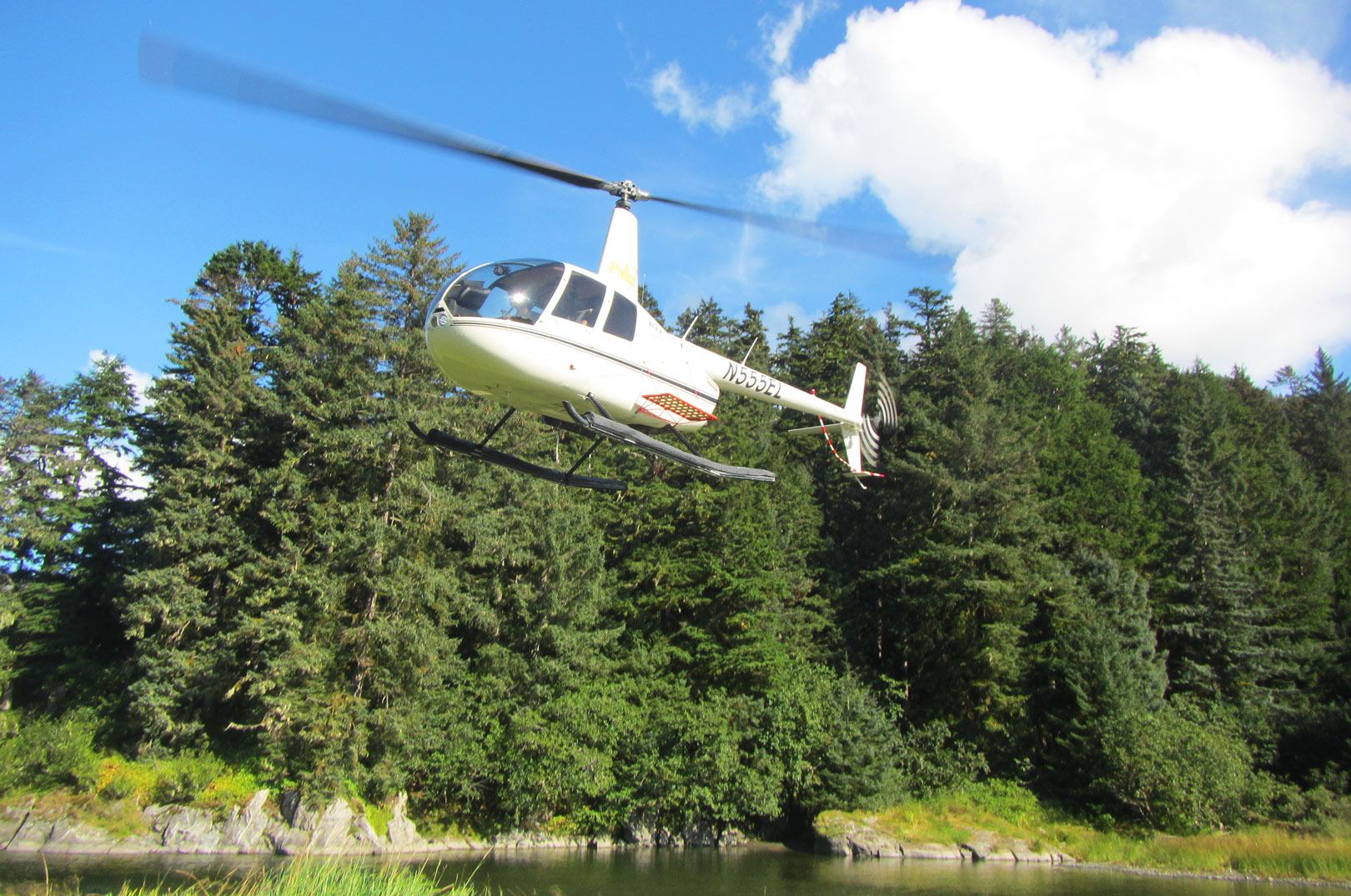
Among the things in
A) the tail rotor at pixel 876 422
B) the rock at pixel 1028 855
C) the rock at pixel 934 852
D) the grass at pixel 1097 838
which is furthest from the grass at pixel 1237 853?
→ the tail rotor at pixel 876 422

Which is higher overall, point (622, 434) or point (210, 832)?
point (622, 434)

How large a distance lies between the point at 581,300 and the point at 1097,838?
23.7 metres

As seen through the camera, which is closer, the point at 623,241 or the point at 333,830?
the point at 623,241

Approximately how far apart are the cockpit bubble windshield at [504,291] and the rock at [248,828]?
60.0 feet

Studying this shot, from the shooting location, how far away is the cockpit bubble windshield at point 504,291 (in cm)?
872

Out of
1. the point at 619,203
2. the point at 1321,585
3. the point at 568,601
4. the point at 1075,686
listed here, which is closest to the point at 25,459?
the point at 568,601

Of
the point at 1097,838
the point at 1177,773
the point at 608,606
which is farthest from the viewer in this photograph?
the point at 608,606

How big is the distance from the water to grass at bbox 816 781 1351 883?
1106 mm

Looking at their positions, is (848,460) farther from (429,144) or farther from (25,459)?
(25,459)

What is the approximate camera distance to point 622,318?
382 inches

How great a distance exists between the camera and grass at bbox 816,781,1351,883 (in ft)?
65.7

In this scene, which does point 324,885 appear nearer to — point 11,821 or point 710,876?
point 710,876

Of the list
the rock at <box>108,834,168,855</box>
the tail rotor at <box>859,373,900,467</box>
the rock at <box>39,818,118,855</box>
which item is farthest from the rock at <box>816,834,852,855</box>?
the rock at <box>39,818,118,855</box>

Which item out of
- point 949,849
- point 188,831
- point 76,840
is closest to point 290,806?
point 188,831
